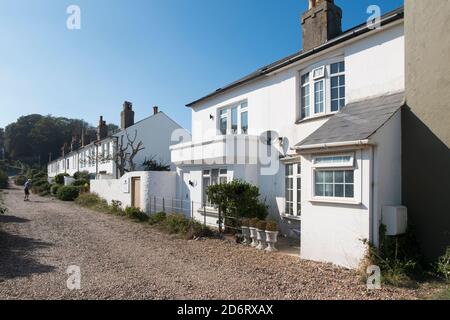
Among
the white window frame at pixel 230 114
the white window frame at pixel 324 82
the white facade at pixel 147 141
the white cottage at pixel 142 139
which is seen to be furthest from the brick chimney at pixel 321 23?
the white facade at pixel 147 141

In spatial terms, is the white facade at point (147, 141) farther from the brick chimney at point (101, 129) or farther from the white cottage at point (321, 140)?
the white cottage at point (321, 140)

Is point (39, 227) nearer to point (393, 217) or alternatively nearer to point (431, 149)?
point (393, 217)

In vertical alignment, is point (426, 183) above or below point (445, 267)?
above

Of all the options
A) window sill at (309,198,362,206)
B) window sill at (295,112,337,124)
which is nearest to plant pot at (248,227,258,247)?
window sill at (309,198,362,206)

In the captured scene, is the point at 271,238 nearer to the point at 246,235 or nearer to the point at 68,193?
the point at 246,235

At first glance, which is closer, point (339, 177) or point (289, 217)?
point (339, 177)

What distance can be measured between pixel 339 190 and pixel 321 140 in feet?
4.18

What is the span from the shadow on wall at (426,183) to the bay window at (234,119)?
7580 millimetres

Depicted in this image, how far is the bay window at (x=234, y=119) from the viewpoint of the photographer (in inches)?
577

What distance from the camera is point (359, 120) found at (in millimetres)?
8172

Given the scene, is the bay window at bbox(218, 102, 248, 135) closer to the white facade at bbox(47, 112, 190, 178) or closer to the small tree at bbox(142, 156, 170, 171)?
the small tree at bbox(142, 156, 170, 171)

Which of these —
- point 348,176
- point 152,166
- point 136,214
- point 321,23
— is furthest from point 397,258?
point 152,166

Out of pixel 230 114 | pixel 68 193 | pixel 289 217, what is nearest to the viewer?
pixel 289 217

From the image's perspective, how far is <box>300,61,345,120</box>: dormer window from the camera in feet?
33.4
